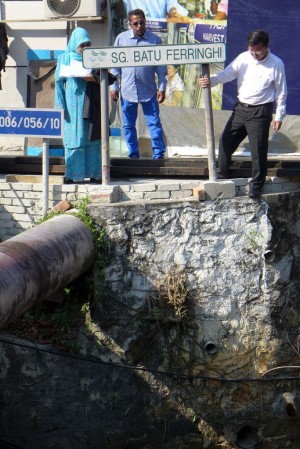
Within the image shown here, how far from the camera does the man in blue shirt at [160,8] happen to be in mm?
11266

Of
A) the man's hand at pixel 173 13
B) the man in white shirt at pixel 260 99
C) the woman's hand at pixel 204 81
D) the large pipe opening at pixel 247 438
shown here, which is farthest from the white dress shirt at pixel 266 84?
the man's hand at pixel 173 13

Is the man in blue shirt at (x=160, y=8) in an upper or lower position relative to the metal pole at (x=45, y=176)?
upper

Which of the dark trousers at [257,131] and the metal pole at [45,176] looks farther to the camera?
the dark trousers at [257,131]

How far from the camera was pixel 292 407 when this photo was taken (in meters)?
8.52

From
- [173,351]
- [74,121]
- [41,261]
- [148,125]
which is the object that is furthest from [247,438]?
[148,125]

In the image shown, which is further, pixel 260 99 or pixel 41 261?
pixel 260 99

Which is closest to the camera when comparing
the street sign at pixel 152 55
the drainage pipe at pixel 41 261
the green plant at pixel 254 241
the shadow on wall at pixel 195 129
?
the drainage pipe at pixel 41 261

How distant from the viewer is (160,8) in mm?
11281

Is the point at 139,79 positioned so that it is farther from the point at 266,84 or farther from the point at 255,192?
the point at 255,192

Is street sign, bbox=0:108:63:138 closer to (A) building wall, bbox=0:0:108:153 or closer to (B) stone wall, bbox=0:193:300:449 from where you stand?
(B) stone wall, bbox=0:193:300:449

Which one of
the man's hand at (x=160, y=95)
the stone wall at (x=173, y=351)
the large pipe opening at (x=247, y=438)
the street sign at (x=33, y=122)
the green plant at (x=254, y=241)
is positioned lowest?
the large pipe opening at (x=247, y=438)

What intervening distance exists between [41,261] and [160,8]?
516 cm

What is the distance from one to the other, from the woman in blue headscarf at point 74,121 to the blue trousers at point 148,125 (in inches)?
45.1

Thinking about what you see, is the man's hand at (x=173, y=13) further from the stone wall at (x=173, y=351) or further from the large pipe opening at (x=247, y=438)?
the large pipe opening at (x=247, y=438)
